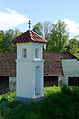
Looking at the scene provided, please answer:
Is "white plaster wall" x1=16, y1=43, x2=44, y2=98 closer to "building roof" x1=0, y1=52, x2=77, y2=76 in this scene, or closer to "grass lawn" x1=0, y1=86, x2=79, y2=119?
"grass lawn" x1=0, y1=86, x2=79, y2=119

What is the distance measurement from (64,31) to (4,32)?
1509 centimetres

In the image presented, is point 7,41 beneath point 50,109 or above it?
above

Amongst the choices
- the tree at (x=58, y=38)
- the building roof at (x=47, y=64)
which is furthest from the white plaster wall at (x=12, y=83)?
the tree at (x=58, y=38)

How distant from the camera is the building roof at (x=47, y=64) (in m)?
20.9

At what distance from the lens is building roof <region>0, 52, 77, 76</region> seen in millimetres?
20938

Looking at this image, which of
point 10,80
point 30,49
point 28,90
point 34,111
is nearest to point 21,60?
point 30,49

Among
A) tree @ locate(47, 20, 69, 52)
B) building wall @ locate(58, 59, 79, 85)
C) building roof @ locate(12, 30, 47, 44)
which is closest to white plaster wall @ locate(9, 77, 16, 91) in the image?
building wall @ locate(58, 59, 79, 85)

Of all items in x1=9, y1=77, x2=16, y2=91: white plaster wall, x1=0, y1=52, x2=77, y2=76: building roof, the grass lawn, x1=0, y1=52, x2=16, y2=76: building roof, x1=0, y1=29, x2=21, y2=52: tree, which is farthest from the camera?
x1=0, y1=29, x2=21, y2=52: tree

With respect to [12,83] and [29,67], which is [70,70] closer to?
[12,83]

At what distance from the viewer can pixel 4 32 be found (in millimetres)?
48281

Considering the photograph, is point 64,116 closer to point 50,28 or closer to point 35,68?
point 35,68

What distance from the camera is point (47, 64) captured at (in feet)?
75.8

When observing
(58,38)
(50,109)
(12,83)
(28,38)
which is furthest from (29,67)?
(58,38)

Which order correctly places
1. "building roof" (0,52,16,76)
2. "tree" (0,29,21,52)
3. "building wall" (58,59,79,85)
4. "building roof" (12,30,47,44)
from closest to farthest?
"building roof" (12,30,47,44)
"building roof" (0,52,16,76)
"building wall" (58,59,79,85)
"tree" (0,29,21,52)
